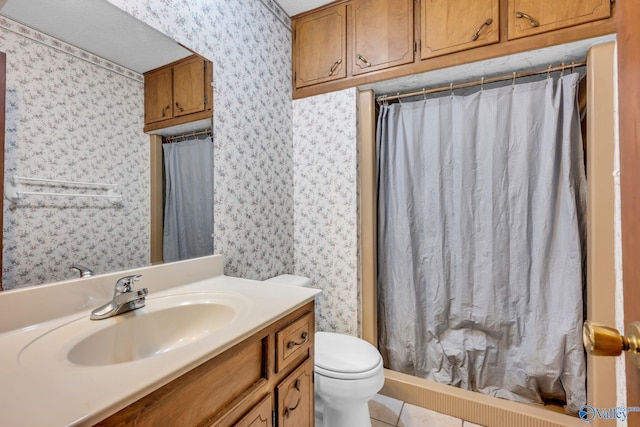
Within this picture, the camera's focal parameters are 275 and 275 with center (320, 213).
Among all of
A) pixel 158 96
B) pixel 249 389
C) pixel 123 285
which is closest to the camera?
pixel 249 389

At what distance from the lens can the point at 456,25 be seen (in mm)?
1490

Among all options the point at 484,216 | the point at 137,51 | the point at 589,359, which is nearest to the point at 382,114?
the point at 484,216

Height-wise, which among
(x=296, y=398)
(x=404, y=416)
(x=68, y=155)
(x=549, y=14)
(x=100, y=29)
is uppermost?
(x=549, y=14)

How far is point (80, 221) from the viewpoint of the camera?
92 cm

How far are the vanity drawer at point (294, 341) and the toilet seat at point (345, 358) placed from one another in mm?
315

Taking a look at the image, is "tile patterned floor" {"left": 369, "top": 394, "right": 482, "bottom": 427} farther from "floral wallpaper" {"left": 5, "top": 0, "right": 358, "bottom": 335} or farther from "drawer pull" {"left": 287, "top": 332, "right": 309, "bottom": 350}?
"drawer pull" {"left": 287, "top": 332, "right": 309, "bottom": 350}

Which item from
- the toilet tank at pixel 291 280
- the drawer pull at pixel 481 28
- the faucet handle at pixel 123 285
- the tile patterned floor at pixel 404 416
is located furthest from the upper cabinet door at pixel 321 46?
the tile patterned floor at pixel 404 416

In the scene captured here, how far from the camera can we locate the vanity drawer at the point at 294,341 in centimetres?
86

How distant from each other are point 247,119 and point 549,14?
5.21 ft

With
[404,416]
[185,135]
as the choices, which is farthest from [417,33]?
[404,416]

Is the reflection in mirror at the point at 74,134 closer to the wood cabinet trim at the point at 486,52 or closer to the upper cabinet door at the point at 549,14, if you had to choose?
the wood cabinet trim at the point at 486,52

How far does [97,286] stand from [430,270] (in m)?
1.66

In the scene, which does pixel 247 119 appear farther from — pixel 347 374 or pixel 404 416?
pixel 404 416

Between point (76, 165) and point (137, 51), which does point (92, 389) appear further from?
point (137, 51)
